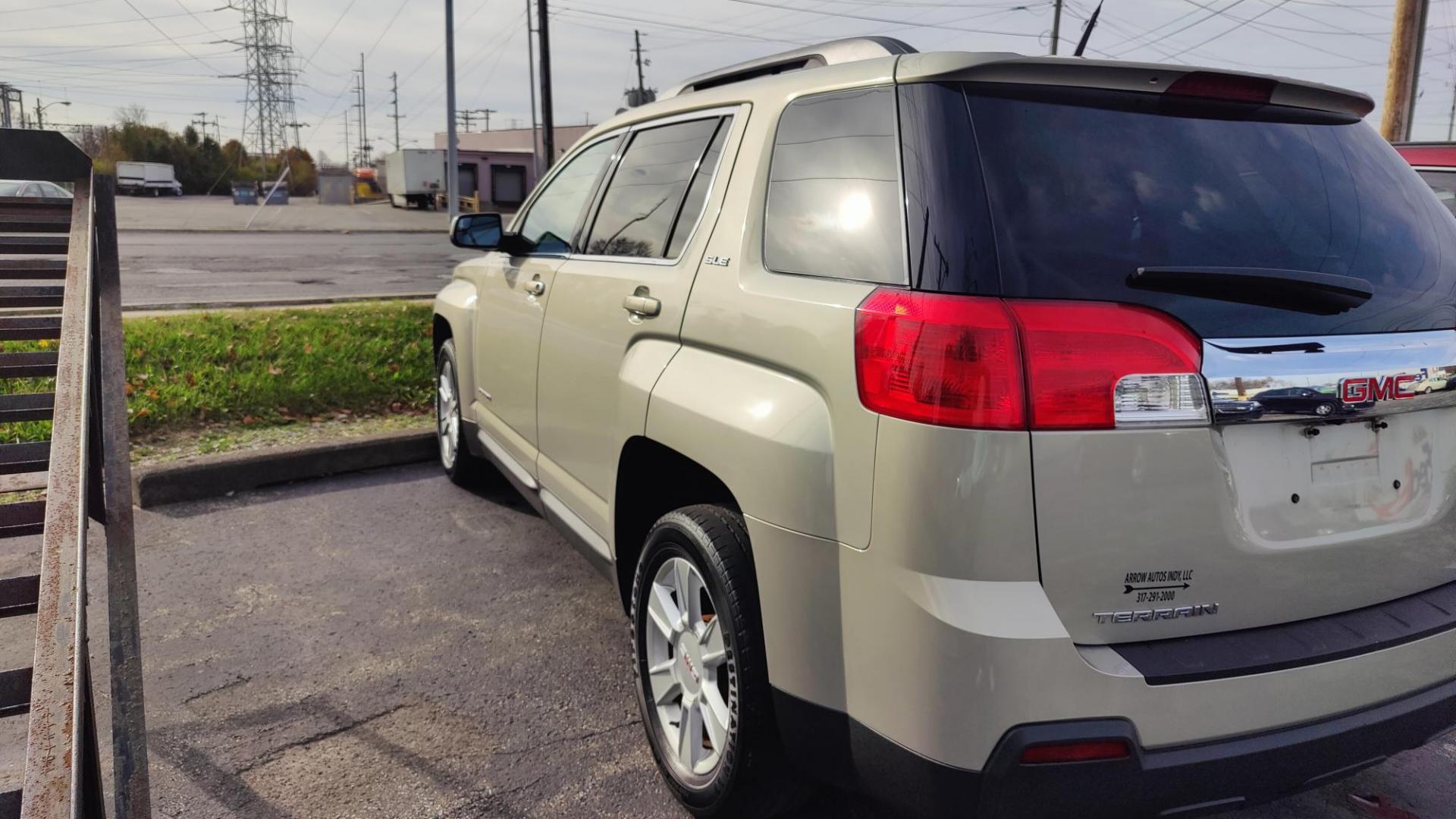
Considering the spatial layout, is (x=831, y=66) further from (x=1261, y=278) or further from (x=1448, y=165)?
(x=1448, y=165)

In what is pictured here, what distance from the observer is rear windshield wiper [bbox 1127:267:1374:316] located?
2037 mm

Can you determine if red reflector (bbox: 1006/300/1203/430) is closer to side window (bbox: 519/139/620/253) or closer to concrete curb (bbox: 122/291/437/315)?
side window (bbox: 519/139/620/253)

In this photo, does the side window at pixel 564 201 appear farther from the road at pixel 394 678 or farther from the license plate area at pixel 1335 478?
the license plate area at pixel 1335 478

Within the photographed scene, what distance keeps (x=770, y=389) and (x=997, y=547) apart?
2.24ft

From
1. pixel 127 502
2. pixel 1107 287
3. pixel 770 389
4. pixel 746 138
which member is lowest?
pixel 127 502

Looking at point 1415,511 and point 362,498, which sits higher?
point 1415,511

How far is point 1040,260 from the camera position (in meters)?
2.04

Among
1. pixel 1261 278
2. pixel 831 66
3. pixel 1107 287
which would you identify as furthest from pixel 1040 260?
pixel 831 66

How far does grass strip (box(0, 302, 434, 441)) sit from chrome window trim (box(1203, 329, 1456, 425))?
5548 mm

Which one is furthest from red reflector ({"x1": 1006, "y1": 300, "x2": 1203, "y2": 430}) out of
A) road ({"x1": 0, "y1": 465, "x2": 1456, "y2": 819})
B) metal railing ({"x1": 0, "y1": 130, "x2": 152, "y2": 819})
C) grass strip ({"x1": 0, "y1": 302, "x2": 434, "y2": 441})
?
grass strip ({"x1": 0, "y1": 302, "x2": 434, "y2": 441})

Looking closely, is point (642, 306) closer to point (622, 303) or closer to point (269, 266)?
point (622, 303)

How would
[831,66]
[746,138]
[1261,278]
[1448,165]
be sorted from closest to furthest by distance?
[1261,278] → [831,66] → [746,138] → [1448,165]

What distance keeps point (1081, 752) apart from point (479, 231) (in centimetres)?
347

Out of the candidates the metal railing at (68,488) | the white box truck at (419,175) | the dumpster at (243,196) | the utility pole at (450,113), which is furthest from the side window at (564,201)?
the dumpster at (243,196)
